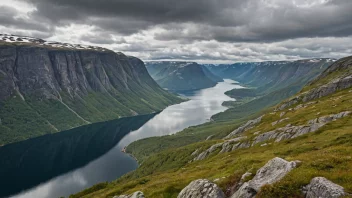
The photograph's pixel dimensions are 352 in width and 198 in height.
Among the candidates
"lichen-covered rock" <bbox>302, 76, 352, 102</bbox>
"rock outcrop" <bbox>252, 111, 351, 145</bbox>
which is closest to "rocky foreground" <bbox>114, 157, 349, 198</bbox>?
"rock outcrop" <bbox>252, 111, 351, 145</bbox>

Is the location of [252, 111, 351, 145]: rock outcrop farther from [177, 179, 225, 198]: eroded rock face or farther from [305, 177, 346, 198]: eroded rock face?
[305, 177, 346, 198]: eroded rock face

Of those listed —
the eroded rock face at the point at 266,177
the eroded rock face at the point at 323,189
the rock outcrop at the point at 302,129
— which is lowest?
the rock outcrop at the point at 302,129

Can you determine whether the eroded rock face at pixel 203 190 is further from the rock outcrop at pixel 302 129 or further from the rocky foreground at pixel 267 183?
the rock outcrop at pixel 302 129

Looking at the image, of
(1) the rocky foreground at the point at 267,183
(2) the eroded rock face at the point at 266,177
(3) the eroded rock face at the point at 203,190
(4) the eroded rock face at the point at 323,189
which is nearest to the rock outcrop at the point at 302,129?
(2) the eroded rock face at the point at 266,177

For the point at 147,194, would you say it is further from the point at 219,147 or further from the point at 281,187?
the point at 219,147

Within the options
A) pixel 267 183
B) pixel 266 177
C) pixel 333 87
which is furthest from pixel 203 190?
pixel 333 87

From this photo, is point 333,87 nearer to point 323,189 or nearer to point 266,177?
point 266,177
